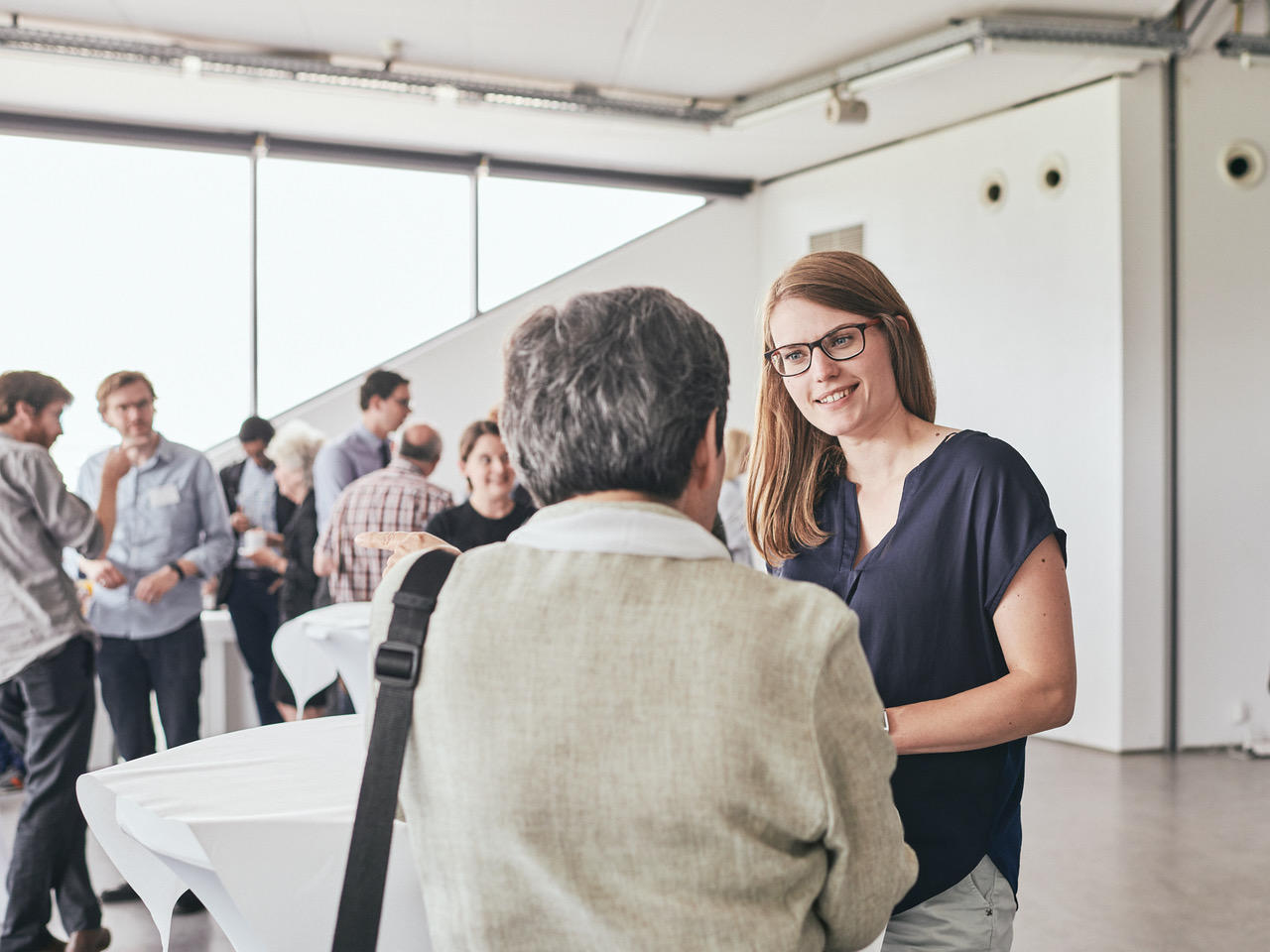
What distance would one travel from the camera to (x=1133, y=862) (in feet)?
13.6

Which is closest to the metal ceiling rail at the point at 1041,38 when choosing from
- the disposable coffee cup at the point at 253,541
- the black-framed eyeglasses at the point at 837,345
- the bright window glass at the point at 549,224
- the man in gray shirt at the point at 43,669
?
the bright window glass at the point at 549,224

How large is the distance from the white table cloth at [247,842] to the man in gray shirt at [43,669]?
6.22ft

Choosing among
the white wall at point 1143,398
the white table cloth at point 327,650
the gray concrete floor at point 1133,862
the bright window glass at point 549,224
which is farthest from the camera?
the bright window glass at point 549,224

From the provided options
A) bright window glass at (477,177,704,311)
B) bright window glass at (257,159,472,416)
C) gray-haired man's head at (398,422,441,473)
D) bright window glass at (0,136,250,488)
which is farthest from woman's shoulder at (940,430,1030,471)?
bright window glass at (477,177,704,311)

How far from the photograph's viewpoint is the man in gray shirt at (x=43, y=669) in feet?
10.7

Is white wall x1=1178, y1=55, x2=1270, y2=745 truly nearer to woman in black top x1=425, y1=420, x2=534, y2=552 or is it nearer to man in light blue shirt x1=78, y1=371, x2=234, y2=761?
woman in black top x1=425, y1=420, x2=534, y2=552

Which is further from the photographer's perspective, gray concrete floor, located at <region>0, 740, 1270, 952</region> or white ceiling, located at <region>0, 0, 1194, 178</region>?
white ceiling, located at <region>0, 0, 1194, 178</region>

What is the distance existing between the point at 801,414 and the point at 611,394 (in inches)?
27.9

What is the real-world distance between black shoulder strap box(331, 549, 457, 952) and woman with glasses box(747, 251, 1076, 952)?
60cm

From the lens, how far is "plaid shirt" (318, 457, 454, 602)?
14.5ft

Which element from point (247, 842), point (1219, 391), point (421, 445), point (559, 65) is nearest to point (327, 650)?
point (421, 445)

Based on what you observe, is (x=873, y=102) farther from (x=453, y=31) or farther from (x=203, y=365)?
(x=203, y=365)

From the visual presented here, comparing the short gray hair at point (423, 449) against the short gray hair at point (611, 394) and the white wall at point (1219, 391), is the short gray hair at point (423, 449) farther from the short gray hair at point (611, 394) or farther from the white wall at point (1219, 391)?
the white wall at point (1219, 391)

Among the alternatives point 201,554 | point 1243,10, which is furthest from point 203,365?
point 1243,10
